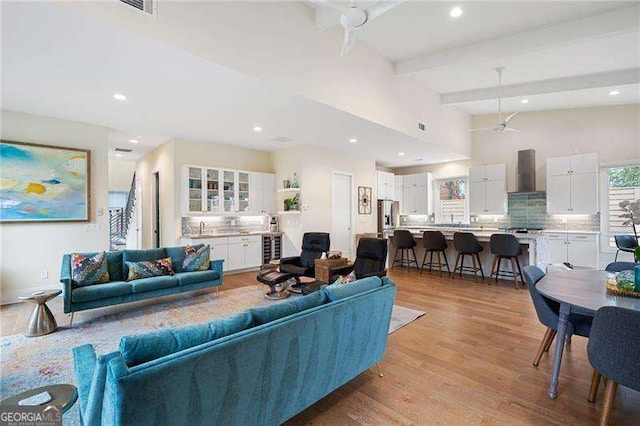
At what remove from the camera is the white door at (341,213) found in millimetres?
7371

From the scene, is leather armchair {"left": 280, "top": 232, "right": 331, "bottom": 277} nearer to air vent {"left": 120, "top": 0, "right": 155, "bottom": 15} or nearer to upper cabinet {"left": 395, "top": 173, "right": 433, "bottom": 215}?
air vent {"left": 120, "top": 0, "right": 155, "bottom": 15}

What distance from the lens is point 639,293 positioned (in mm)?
2148

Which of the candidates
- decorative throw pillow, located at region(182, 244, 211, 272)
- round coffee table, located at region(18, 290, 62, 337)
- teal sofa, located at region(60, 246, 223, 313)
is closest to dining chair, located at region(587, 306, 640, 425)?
teal sofa, located at region(60, 246, 223, 313)

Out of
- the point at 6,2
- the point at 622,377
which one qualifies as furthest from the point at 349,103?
the point at 622,377

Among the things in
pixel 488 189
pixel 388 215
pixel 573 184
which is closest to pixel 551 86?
pixel 573 184

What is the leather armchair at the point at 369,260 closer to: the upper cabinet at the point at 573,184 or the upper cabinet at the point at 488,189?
the upper cabinet at the point at 488,189

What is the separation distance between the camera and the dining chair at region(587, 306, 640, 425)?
1575mm

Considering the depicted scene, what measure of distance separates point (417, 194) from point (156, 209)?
7203 millimetres

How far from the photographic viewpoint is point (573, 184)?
6723 millimetres

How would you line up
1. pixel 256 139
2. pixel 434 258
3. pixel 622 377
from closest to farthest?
pixel 622 377 → pixel 256 139 → pixel 434 258

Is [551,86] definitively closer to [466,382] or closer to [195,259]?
[466,382]

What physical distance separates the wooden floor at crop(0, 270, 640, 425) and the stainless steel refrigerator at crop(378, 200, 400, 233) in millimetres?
4765

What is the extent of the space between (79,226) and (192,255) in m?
A: 2.07

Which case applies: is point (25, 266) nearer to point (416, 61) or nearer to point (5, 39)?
point (5, 39)
